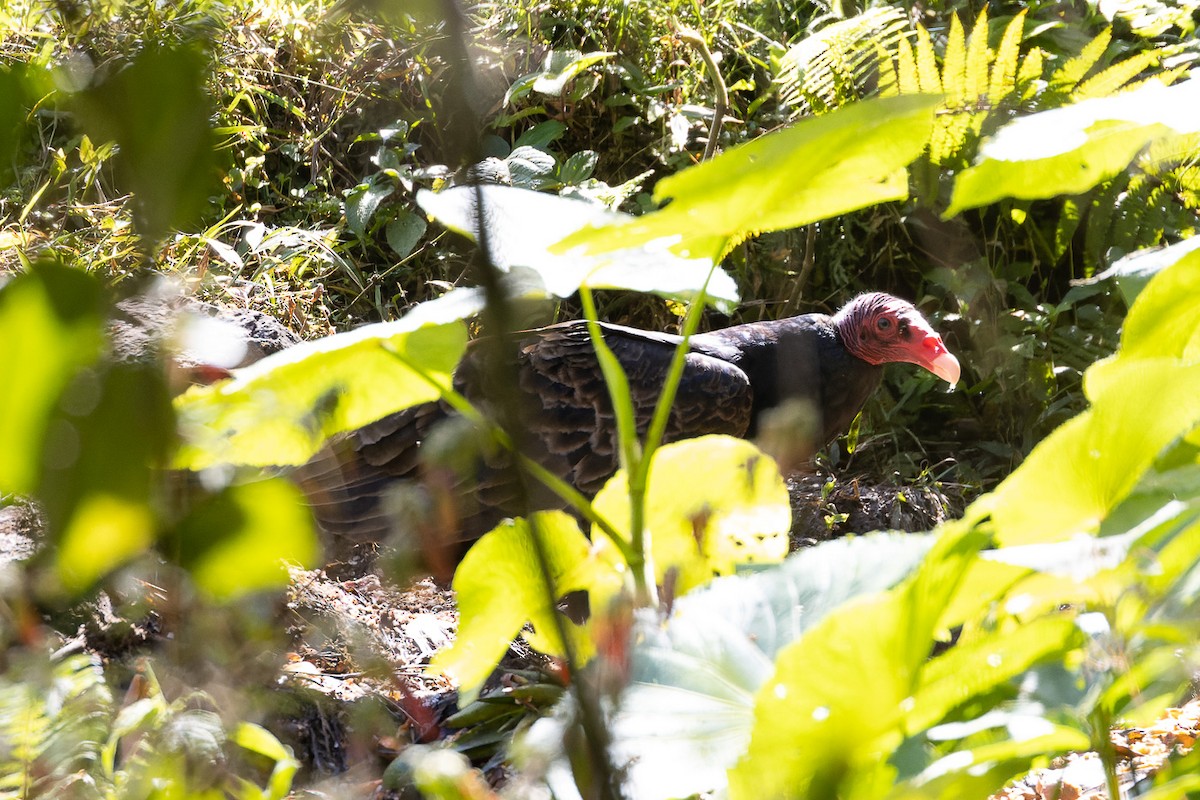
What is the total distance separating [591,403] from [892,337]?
1.01m

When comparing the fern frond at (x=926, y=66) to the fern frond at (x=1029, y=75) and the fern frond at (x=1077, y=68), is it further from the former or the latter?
the fern frond at (x=1077, y=68)

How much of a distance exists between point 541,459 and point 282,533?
2.66m

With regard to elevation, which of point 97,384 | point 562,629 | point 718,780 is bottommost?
point 718,780

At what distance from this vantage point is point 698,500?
859 mm

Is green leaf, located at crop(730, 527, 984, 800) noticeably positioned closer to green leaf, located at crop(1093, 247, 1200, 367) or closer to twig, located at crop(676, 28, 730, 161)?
green leaf, located at crop(1093, 247, 1200, 367)

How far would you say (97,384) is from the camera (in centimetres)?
39

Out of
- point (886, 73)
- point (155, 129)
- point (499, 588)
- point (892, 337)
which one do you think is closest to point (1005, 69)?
point (886, 73)

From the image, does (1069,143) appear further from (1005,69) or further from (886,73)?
(886,73)

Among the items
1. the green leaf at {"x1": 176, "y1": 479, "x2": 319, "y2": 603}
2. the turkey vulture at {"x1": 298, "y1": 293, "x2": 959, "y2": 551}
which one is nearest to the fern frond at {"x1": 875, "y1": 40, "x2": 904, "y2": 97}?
the turkey vulture at {"x1": 298, "y1": 293, "x2": 959, "y2": 551}

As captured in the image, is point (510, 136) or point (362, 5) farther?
point (510, 136)

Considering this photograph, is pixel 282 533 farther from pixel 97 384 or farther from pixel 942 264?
pixel 942 264

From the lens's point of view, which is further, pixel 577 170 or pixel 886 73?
pixel 577 170

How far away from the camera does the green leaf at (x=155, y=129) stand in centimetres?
41

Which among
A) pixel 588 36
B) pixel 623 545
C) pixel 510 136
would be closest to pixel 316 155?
pixel 510 136
